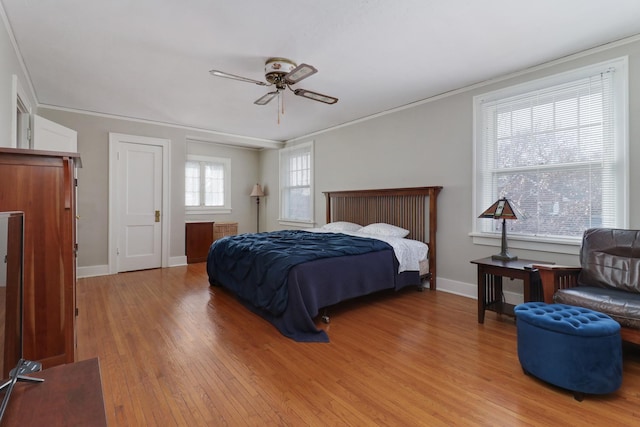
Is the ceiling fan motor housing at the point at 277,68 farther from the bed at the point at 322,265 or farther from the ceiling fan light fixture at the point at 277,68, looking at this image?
the bed at the point at 322,265

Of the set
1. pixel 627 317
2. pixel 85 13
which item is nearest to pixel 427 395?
pixel 627 317

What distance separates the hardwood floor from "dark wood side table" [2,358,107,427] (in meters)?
0.85

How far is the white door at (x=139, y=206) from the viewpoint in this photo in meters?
5.01

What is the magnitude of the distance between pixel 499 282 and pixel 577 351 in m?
1.43

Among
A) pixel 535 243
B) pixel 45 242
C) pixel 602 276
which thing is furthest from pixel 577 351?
pixel 45 242

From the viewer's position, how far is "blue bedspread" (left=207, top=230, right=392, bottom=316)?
2803 millimetres

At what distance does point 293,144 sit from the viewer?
21.5ft

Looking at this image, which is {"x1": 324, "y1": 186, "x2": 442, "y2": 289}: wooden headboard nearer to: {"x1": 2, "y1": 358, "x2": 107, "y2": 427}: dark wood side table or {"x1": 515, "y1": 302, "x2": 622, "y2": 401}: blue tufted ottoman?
{"x1": 515, "y1": 302, "x2": 622, "y2": 401}: blue tufted ottoman

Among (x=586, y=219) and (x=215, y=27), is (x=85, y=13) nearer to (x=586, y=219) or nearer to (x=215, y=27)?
(x=215, y=27)

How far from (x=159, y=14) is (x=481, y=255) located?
3.85m

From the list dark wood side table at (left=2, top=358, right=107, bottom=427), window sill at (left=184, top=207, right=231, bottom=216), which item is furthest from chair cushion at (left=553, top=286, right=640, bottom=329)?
window sill at (left=184, top=207, right=231, bottom=216)

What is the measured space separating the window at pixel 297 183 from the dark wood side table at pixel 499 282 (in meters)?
3.51

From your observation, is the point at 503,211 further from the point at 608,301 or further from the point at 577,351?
the point at 577,351

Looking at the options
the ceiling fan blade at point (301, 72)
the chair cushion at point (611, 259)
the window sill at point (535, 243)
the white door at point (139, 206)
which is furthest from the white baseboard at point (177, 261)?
the chair cushion at point (611, 259)
